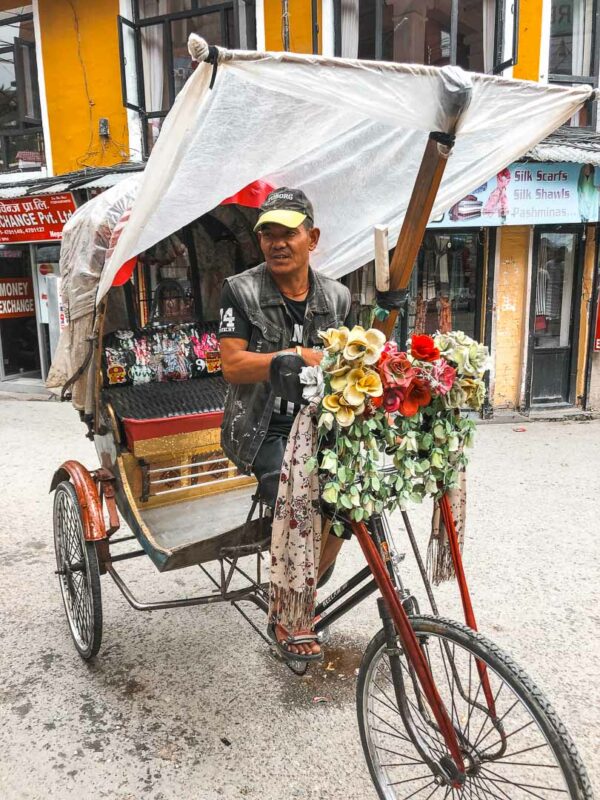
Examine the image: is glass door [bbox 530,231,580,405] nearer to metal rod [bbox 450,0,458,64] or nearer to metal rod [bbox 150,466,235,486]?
metal rod [bbox 450,0,458,64]

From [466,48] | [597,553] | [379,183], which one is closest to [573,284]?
[466,48]

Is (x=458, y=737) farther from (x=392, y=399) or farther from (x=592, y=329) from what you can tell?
(x=592, y=329)

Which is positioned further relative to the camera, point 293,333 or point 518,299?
point 518,299

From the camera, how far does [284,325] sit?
96.7 inches

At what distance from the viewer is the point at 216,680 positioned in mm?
2793

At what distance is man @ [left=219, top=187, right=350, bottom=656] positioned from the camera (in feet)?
7.45

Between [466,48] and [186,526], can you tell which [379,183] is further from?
[466,48]

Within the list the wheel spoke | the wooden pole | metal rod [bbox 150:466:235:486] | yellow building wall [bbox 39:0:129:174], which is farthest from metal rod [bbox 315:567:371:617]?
yellow building wall [bbox 39:0:129:174]

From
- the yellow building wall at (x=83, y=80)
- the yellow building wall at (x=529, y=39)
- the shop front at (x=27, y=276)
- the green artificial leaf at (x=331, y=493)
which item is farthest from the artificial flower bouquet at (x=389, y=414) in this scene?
the yellow building wall at (x=83, y=80)

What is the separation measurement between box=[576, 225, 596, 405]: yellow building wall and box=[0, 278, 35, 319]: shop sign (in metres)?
8.74

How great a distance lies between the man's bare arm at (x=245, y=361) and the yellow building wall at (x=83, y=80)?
7.50 m

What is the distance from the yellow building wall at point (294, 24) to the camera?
7680mm

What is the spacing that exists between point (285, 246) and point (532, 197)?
19.4 feet

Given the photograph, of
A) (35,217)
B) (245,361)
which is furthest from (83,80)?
(245,361)
